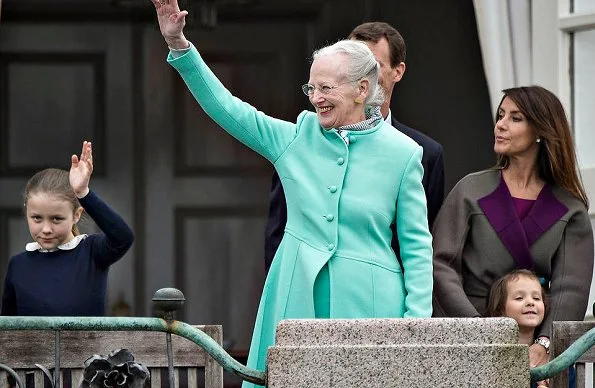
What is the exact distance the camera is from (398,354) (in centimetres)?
422

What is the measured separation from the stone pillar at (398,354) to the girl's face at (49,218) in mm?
1816

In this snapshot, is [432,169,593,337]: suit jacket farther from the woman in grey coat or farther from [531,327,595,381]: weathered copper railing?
[531,327,595,381]: weathered copper railing

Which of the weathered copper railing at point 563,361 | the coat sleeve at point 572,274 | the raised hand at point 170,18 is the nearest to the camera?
the weathered copper railing at point 563,361

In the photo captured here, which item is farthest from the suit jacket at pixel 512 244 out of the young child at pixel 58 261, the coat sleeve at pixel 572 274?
the young child at pixel 58 261

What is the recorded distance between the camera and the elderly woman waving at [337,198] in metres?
4.89

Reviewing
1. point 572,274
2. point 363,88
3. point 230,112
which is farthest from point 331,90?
point 572,274

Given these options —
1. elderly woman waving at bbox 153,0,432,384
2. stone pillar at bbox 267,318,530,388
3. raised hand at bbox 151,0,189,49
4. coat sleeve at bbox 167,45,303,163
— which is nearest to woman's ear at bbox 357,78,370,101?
elderly woman waving at bbox 153,0,432,384

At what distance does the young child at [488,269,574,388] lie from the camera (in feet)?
18.7

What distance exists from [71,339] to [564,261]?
186 cm

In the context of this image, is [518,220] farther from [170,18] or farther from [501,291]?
[170,18]

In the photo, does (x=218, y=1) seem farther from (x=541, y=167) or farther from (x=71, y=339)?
(x=71, y=339)

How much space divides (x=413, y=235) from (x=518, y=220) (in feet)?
3.12

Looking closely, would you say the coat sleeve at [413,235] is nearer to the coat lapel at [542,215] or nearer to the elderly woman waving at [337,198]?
the elderly woman waving at [337,198]

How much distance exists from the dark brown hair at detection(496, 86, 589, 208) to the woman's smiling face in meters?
1.18
